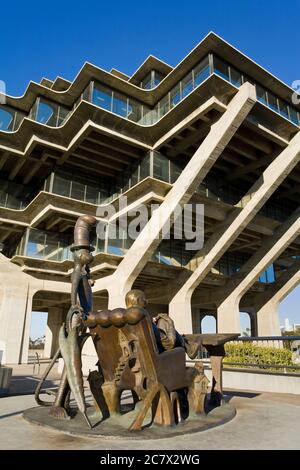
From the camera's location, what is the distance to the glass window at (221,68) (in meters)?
19.3

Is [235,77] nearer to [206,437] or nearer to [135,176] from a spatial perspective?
[135,176]

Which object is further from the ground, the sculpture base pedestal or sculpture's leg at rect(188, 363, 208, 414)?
sculpture's leg at rect(188, 363, 208, 414)

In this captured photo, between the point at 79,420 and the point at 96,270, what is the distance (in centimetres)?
1794

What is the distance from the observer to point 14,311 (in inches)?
922

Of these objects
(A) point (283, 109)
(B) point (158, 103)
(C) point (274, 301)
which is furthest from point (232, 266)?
(B) point (158, 103)

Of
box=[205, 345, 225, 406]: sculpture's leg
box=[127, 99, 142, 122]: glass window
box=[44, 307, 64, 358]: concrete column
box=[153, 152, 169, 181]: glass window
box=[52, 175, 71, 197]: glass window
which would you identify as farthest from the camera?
box=[44, 307, 64, 358]: concrete column

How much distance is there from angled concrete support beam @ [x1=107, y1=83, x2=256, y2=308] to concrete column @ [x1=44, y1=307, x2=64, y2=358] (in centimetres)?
1367

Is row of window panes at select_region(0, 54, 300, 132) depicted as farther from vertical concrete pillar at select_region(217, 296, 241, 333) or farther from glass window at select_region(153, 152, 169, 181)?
vertical concrete pillar at select_region(217, 296, 241, 333)

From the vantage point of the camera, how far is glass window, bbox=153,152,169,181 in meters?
21.0

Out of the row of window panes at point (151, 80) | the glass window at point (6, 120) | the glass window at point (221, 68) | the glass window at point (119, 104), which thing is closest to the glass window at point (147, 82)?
the row of window panes at point (151, 80)

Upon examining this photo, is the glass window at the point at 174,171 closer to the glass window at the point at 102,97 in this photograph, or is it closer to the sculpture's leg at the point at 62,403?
the glass window at the point at 102,97

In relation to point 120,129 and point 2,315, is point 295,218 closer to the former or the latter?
point 120,129

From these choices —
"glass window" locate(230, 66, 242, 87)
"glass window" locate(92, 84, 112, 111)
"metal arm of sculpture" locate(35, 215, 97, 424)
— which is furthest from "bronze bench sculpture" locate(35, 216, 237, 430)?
"glass window" locate(230, 66, 242, 87)
